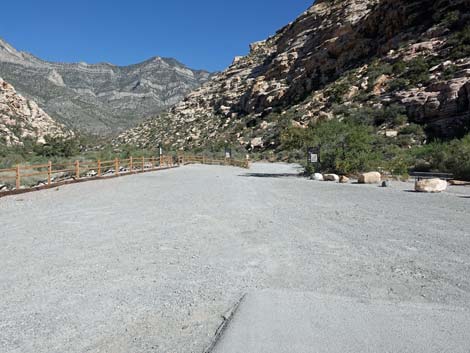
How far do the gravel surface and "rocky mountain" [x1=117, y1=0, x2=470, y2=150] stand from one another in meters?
24.5

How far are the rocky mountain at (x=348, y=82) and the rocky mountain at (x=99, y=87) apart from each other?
3323cm

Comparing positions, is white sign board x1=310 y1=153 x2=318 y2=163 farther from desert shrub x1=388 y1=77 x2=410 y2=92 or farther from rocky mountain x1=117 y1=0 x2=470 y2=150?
desert shrub x1=388 y1=77 x2=410 y2=92

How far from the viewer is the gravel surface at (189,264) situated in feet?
12.4

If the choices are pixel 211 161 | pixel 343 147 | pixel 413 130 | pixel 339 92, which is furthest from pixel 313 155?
pixel 211 161

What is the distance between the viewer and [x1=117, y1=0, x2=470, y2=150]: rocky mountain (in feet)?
111

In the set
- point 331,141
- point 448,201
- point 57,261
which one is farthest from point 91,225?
point 331,141

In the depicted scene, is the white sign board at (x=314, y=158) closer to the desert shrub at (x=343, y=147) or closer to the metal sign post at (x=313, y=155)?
the metal sign post at (x=313, y=155)

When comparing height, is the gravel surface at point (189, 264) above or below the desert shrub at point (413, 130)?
below

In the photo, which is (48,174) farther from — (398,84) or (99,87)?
(99,87)

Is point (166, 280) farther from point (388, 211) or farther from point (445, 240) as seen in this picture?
point (388, 211)

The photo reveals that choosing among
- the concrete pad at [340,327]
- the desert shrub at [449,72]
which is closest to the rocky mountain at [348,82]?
the desert shrub at [449,72]

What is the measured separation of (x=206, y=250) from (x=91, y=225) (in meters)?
3.45

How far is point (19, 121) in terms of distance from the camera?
213 ft

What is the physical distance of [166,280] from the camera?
5.05 m
